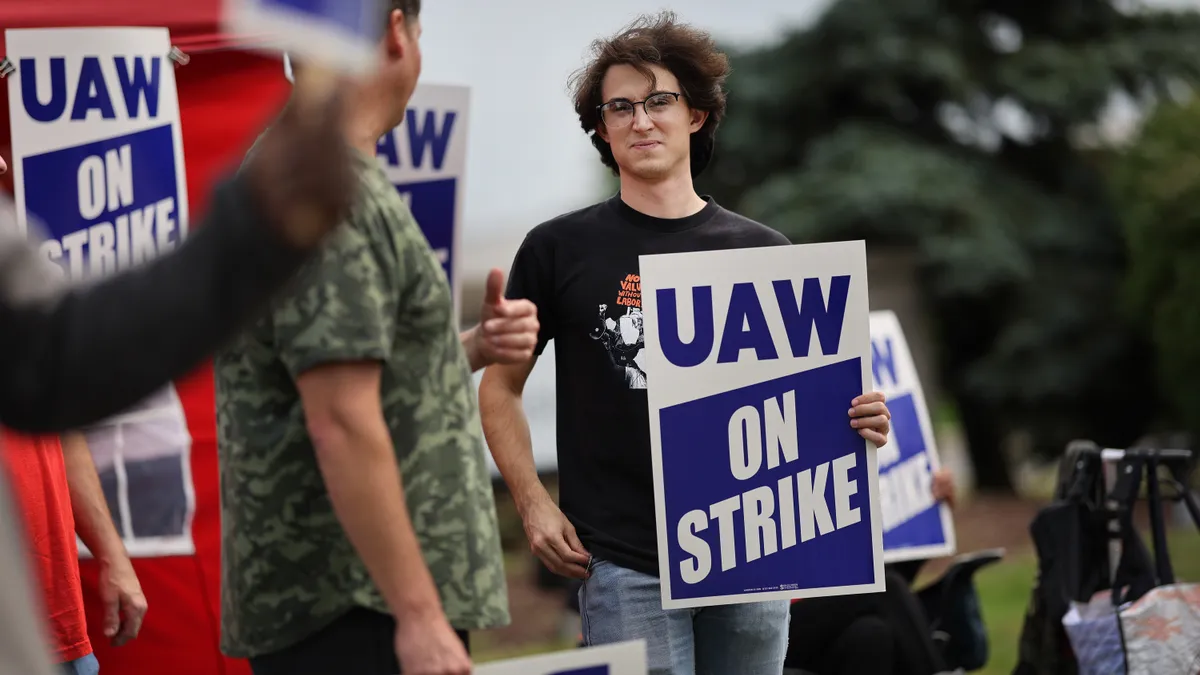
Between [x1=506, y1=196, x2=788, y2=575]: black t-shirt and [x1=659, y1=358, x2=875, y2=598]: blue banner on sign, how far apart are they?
0.41 feet

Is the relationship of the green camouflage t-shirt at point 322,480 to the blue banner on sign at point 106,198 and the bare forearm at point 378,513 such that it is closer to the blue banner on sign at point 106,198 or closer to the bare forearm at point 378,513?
the bare forearm at point 378,513

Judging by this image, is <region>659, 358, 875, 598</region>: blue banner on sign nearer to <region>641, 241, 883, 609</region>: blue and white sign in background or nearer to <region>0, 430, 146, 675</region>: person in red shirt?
<region>641, 241, 883, 609</region>: blue and white sign in background

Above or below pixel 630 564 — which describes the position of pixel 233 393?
above

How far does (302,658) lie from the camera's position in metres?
2.19

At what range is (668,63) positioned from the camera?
3.32 m

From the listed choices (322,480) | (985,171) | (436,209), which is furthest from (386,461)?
(985,171)

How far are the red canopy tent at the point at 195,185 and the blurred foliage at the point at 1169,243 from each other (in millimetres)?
9669

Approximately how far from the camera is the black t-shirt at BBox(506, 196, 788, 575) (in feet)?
10.2

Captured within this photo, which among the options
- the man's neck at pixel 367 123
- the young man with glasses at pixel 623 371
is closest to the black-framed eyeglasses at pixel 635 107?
the young man with glasses at pixel 623 371

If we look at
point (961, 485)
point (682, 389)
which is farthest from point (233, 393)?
point (961, 485)

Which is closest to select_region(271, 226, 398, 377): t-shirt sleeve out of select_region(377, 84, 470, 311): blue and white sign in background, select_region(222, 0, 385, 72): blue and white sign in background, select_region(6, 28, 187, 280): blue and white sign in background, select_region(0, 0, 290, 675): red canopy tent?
select_region(222, 0, 385, 72): blue and white sign in background

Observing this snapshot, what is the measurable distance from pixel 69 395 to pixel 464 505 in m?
0.83

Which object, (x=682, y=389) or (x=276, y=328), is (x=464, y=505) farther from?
(x=682, y=389)

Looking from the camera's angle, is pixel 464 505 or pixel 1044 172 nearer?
pixel 464 505
